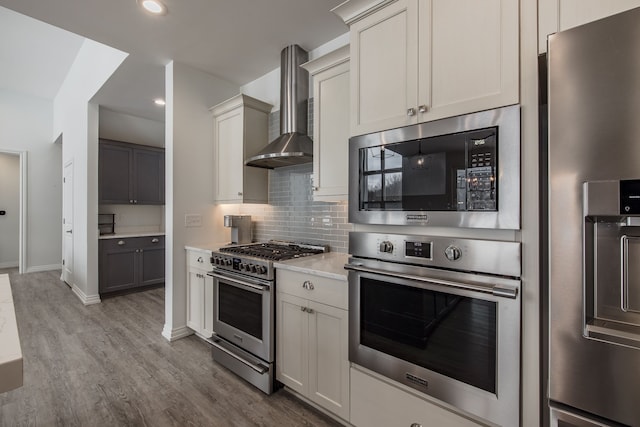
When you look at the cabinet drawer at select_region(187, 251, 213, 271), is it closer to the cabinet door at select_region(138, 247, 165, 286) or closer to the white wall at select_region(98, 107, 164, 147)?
the cabinet door at select_region(138, 247, 165, 286)

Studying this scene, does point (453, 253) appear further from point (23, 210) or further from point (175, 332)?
point (23, 210)

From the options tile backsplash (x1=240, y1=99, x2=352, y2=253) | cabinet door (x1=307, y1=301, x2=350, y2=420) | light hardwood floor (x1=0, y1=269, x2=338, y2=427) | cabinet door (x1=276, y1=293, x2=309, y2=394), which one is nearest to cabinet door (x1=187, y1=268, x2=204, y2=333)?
light hardwood floor (x1=0, y1=269, x2=338, y2=427)

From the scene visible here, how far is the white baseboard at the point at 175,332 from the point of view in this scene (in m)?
3.09

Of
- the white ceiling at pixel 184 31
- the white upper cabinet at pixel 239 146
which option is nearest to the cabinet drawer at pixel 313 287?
the white upper cabinet at pixel 239 146

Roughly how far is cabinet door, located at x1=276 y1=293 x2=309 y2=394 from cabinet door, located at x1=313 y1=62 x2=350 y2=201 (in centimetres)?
83

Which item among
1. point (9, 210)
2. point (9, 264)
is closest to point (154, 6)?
point (9, 210)

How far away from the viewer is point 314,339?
1948 mm

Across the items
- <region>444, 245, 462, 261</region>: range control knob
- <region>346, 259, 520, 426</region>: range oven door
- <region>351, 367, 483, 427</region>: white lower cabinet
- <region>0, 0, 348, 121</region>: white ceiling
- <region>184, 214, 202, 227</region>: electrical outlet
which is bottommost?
<region>351, 367, 483, 427</region>: white lower cabinet

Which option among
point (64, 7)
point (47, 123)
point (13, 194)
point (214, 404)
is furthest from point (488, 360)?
point (13, 194)

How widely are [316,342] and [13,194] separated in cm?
834

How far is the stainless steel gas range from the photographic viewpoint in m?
2.21

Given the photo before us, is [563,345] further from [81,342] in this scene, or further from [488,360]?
[81,342]

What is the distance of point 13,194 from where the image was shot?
670cm

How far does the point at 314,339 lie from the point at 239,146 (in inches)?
81.3
